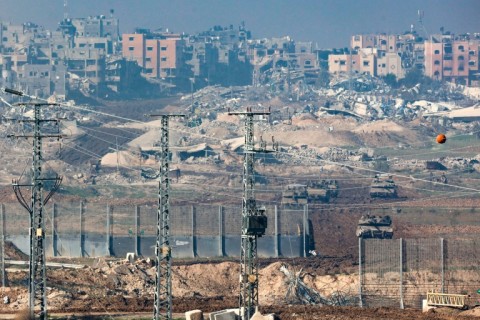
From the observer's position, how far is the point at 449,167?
109500 millimetres

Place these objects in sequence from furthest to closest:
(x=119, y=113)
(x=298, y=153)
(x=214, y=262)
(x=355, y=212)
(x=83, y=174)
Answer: (x=119, y=113) → (x=298, y=153) → (x=83, y=174) → (x=355, y=212) → (x=214, y=262)

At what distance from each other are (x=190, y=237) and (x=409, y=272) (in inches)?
478

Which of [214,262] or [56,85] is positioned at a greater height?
[56,85]

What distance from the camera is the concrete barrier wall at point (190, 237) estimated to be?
67.4m

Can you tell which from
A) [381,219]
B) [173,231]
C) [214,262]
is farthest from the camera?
[381,219]

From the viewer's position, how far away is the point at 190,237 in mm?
68250

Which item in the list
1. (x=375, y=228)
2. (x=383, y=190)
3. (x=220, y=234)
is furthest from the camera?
(x=383, y=190)

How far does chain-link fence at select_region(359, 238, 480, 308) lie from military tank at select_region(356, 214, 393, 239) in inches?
411

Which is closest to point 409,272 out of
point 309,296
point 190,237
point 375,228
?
point 309,296

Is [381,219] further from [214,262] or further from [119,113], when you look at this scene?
[119,113]

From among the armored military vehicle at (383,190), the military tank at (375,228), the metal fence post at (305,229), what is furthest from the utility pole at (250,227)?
the armored military vehicle at (383,190)

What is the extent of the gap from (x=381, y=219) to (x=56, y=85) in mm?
112169

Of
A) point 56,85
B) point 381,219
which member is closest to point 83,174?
point 381,219

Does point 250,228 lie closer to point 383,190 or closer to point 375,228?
point 375,228
